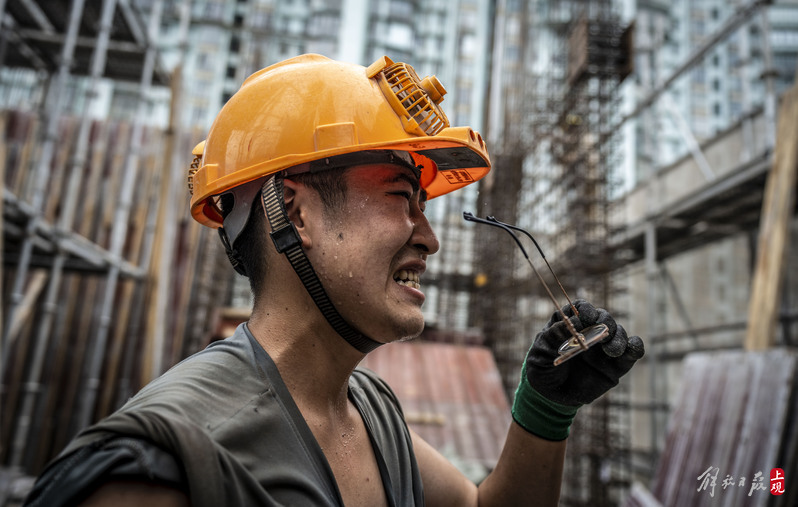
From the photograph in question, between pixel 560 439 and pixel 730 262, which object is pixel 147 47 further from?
pixel 730 262

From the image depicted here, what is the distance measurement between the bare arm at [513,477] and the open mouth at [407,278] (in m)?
0.73

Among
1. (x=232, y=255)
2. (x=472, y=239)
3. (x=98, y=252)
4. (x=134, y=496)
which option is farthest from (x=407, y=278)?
(x=472, y=239)

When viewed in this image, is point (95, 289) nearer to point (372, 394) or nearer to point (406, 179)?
point (372, 394)

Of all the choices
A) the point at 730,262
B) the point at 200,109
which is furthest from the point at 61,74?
the point at 200,109

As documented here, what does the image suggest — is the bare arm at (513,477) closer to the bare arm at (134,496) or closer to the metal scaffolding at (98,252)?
the bare arm at (134,496)

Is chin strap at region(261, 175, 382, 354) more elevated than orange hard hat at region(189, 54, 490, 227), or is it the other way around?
orange hard hat at region(189, 54, 490, 227)

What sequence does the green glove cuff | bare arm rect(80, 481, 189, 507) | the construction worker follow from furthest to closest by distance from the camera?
the green glove cuff < the construction worker < bare arm rect(80, 481, 189, 507)

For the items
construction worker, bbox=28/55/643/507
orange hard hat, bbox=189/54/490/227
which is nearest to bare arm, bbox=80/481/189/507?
construction worker, bbox=28/55/643/507

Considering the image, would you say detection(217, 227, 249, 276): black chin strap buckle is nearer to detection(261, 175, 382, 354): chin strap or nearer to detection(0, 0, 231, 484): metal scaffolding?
detection(261, 175, 382, 354): chin strap

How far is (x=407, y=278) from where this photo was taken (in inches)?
→ 74.6

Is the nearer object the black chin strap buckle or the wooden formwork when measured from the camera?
the black chin strap buckle

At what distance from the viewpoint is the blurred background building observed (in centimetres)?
772

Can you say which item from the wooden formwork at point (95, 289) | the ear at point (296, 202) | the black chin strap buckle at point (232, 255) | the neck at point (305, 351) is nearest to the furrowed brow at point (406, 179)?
the ear at point (296, 202)

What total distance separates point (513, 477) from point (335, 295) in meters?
1.03
